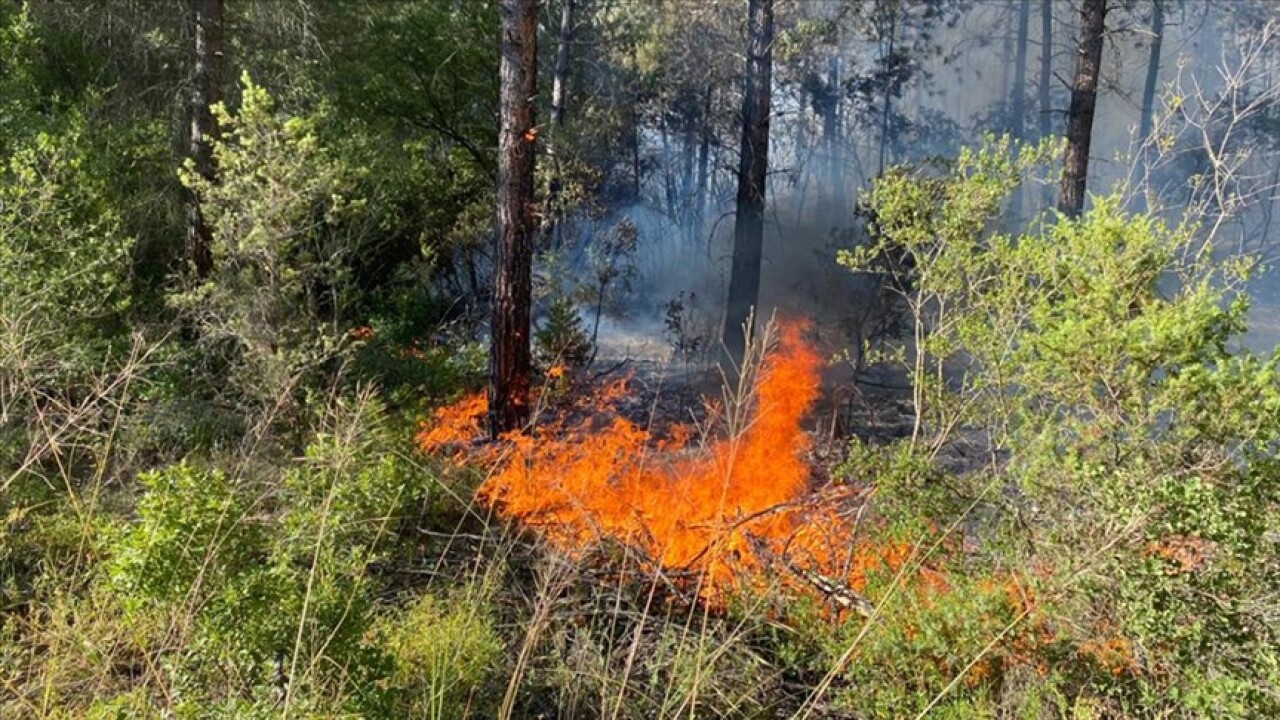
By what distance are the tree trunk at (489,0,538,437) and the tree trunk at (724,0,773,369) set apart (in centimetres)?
443

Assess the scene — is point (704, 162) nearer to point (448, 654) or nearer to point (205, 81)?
point (205, 81)

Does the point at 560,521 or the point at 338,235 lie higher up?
the point at 338,235

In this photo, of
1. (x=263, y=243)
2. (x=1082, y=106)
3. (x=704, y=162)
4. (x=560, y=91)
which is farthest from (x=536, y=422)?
(x=704, y=162)

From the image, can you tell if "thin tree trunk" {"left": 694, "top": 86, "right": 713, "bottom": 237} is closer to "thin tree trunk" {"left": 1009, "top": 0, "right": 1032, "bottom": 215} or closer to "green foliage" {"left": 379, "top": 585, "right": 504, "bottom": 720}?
"thin tree trunk" {"left": 1009, "top": 0, "right": 1032, "bottom": 215}

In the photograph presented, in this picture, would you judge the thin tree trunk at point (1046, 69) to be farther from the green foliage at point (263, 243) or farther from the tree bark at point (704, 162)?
the green foliage at point (263, 243)

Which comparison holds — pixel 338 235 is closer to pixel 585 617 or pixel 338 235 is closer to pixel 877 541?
pixel 585 617

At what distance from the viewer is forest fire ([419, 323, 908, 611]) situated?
163 inches

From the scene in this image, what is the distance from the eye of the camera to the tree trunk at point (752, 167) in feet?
36.1

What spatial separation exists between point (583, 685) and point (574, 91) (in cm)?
1394

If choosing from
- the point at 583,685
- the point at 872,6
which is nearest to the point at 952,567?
the point at 583,685

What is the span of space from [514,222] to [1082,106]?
6.20 metres

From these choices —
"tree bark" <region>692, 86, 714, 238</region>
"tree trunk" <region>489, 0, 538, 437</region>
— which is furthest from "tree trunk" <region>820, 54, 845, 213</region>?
"tree trunk" <region>489, 0, 538, 437</region>

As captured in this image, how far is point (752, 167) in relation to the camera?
11203mm

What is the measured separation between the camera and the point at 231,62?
936 centimetres
